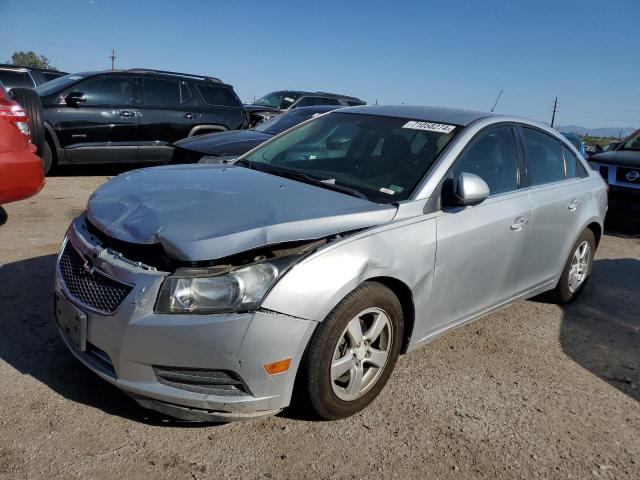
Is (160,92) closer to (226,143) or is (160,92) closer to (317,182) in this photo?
(226,143)

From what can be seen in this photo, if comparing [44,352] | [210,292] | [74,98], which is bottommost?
[44,352]

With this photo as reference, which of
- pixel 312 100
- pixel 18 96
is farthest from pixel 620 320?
pixel 312 100

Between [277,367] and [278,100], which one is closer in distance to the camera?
[277,367]

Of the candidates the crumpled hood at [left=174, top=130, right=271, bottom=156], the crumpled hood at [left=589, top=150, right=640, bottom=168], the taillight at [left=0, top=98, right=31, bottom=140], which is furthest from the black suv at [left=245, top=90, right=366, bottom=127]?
the taillight at [left=0, top=98, right=31, bottom=140]

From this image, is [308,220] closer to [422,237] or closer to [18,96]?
[422,237]

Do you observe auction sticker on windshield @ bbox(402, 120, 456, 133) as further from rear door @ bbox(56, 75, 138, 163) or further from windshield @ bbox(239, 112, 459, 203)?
rear door @ bbox(56, 75, 138, 163)

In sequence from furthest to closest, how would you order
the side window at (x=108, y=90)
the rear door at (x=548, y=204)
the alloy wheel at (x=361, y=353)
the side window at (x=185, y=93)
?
1. the side window at (x=185, y=93)
2. the side window at (x=108, y=90)
3. the rear door at (x=548, y=204)
4. the alloy wheel at (x=361, y=353)

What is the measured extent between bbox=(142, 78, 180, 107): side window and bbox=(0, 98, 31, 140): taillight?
4.03 m

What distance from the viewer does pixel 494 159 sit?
3.79 meters

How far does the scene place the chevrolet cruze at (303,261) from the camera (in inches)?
95.0

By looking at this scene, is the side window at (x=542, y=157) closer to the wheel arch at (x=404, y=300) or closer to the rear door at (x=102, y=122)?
the wheel arch at (x=404, y=300)

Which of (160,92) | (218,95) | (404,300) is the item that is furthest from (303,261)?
(218,95)

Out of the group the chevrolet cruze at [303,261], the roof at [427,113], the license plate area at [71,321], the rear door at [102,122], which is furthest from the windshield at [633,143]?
the license plate area at [71,321]

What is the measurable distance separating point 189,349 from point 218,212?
689 millimetres
